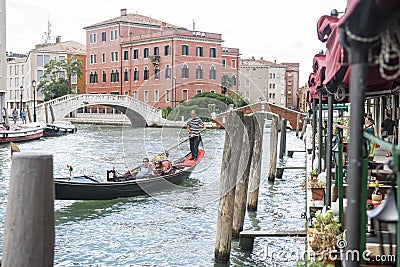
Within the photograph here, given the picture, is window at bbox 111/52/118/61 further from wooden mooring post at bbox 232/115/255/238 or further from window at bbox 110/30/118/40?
wooden mooring post at bbox 232/115/255/238

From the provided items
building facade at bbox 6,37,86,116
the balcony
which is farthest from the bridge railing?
building facade at bbox 6,37,86,116

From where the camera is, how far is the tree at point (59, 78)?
1629 inches

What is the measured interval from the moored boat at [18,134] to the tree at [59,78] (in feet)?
59.4

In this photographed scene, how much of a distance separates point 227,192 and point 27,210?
2.70 metres

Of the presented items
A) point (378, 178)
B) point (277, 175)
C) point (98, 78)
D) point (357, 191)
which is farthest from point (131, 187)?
point (98, 78)

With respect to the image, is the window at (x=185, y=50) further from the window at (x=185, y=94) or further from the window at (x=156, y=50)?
the window at (x=185, y=94)

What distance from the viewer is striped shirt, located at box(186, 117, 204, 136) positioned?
34.8 feet

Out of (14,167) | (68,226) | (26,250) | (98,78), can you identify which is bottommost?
(68,226)

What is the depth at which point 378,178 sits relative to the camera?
15.6 ft

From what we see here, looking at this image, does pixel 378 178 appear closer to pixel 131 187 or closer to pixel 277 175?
pixel 131 187

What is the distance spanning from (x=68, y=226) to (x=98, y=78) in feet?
109

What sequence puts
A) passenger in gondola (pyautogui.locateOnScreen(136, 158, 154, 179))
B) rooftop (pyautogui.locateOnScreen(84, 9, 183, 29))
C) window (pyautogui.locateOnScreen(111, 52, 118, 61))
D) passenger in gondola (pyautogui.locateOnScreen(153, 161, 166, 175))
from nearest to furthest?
1. passenger in gondola (pyautogui.locateOnScreen(136, 158, 154, 179))
2. passenger in gondola (pyautogui.locateOnScreen(153, 161, 166, 175))
3. window (pyautogui.locateOnScreen(111, 52, 118, 61))
4. rooftop (pyautogui.locateOnScreen(84, 9, 183, 29))

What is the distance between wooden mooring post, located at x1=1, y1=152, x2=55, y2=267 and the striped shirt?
25.4ft

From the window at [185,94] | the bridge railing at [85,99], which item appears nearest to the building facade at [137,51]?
the bridge railing at [85,99]
